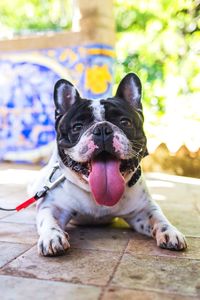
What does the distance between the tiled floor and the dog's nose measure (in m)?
0.65

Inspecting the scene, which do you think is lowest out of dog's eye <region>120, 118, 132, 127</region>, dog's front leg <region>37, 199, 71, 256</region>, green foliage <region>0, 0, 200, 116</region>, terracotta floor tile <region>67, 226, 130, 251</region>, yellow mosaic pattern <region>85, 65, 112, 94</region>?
terracotta floor tile <region>67, 226, 130, 251</region>

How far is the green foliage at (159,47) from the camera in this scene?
14094 mm

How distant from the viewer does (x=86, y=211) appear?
2.84 meters

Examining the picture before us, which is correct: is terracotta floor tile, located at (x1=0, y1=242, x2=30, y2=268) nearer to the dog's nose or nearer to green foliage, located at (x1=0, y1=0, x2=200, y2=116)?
the dog's nose

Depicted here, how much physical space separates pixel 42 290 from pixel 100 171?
0.90m

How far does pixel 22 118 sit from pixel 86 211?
597 centimetres

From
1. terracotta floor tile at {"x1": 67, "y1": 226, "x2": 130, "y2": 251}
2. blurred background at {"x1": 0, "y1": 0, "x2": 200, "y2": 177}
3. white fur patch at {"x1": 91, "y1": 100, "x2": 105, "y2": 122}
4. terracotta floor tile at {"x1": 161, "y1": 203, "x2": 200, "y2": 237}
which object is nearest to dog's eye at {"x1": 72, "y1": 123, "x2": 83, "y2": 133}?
white fur patch at {"x1": 91, "y1": 100, "x2": 105, "y2": 122}

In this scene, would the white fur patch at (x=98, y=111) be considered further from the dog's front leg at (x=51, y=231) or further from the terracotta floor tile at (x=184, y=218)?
the terracotta floor tile at (x=184, y=218)

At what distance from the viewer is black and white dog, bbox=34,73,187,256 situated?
249 cm

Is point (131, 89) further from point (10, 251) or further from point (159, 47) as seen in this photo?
point (159, 47)

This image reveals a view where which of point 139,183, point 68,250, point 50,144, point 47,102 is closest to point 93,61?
point 47,102

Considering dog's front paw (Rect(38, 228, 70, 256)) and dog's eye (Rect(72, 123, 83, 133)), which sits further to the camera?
dog's eye (Rect(72, 123, 83, 133))

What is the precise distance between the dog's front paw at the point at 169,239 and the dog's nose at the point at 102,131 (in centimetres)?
66

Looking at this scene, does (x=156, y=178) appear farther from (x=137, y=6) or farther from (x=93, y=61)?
(x=137, y=6)
